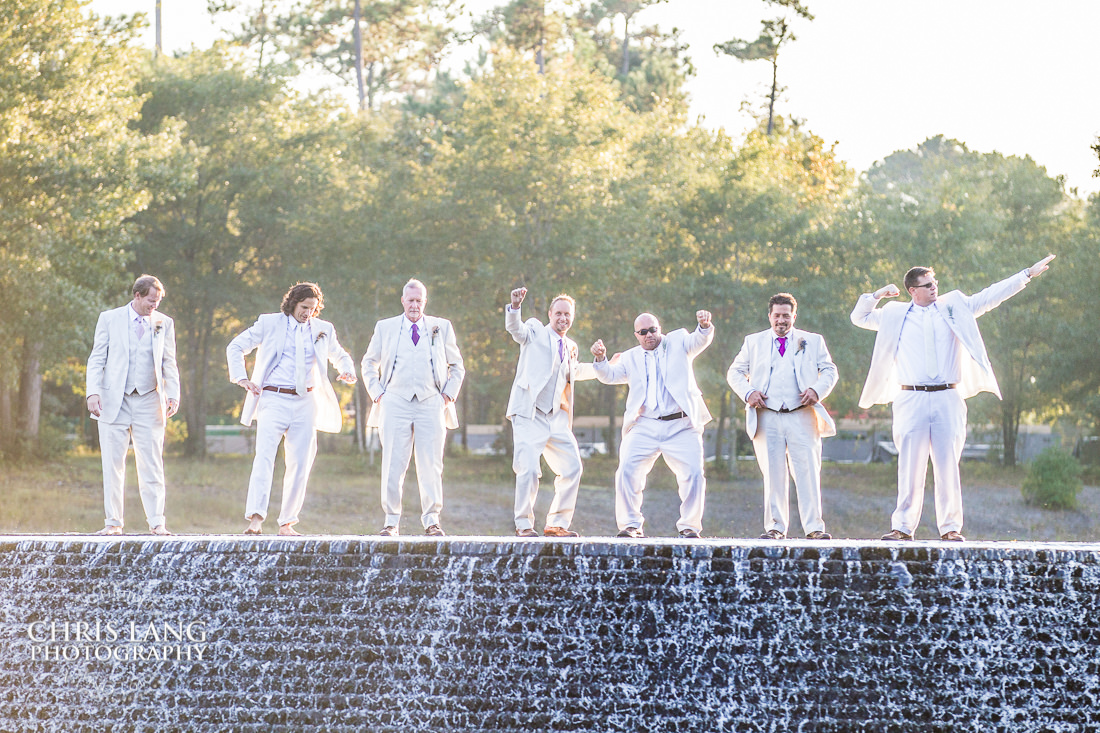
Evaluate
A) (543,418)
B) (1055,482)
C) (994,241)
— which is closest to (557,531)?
(543,418)

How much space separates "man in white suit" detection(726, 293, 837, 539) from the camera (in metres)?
9.53

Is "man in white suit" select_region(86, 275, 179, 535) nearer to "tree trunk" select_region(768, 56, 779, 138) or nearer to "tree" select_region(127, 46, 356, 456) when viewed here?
"tree" select_region(127, 46, 356, 456)

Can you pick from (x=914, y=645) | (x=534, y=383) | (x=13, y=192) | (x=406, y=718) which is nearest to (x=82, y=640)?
(x=406, y=718)

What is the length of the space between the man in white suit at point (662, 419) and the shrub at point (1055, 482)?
18440 mm

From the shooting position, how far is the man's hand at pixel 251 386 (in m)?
9.27

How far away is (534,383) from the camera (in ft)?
32.0

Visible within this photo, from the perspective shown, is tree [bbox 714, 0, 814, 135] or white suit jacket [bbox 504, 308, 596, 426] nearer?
white suit jacket [bbox 504, 308, 596, 426]

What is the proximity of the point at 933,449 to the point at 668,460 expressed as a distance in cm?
191

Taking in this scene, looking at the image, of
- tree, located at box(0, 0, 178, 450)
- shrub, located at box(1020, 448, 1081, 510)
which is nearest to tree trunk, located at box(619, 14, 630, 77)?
shrub, located at box(1020, 448, 1081, 510)

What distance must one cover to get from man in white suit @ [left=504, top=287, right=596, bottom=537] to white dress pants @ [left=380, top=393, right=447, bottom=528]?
597 mm

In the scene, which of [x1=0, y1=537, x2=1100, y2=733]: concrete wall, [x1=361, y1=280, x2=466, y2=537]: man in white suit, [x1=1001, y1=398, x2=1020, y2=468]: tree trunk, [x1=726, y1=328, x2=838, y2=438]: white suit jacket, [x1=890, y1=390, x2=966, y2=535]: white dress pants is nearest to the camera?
[x1=0, y1=537, x2=1100, y2=733]: concrete wall

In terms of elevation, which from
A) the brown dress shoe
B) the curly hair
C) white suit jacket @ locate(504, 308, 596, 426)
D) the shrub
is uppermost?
the curly hair

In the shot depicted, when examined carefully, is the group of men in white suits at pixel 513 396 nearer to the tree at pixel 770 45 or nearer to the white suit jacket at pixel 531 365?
the white suit jacket at pixel 531 365

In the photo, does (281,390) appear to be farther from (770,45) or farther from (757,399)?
(770,45)
